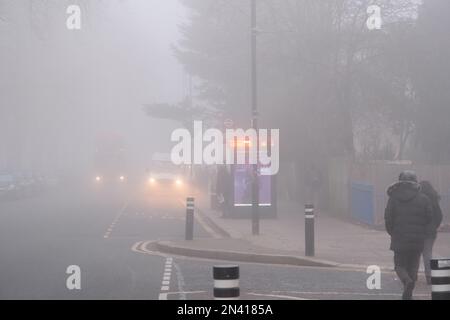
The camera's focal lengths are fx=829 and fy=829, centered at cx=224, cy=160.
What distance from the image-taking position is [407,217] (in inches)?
444

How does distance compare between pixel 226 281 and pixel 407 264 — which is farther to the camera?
pixel 407 264

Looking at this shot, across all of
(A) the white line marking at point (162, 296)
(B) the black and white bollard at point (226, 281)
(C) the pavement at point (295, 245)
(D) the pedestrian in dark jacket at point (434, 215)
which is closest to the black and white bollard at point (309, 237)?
(C) the pavement at point (295, 245)

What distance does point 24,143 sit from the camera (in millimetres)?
75938

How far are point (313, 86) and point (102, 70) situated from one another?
41.5 meters

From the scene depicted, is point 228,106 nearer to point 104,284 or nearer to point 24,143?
point 24,143

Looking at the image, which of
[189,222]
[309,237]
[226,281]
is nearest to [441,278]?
[226,281]

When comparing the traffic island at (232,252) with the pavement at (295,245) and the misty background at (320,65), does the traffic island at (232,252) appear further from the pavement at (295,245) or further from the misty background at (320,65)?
the misty background at (320,65)

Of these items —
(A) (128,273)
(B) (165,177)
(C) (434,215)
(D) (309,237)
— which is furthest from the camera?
(B) (165,177)

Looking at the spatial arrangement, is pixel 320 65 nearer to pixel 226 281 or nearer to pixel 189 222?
pixel 189 222

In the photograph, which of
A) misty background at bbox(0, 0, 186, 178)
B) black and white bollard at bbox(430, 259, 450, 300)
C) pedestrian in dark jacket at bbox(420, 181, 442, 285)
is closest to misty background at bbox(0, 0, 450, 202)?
misty background at bbox(0, 0, 186, 178)

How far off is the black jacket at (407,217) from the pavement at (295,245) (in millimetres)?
4721

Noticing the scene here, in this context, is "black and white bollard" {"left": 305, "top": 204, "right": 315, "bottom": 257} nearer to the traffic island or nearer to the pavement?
the pavement

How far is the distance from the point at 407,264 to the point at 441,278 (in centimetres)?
197

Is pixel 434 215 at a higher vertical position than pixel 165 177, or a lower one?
higher
